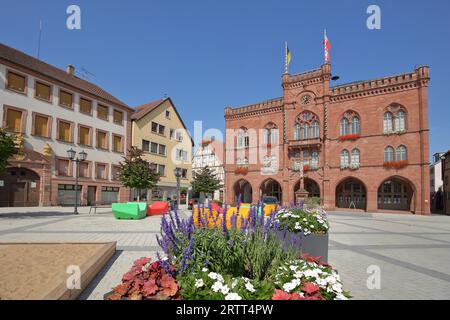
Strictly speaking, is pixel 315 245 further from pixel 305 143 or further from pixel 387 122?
pixel 387 122

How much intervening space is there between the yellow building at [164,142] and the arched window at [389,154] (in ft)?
77.9

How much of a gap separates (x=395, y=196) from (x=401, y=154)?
243 inches

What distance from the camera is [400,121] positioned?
27.0 meters

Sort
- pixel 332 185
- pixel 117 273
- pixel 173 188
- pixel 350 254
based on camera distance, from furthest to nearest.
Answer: pixel 173 188 → pixel 332 185 → pixel 350 254 → pixel 117 273

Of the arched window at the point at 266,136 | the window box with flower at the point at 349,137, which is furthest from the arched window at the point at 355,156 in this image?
the arched window at the point at 266,136

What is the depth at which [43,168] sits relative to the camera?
72.2 feet

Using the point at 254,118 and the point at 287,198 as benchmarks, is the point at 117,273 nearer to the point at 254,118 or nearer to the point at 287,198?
the point at 287,198

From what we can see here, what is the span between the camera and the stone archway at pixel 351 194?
3123cm

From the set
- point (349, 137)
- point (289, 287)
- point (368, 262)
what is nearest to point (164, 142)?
point (349, 137)

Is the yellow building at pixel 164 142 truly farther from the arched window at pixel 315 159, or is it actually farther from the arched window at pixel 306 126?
the arched window at pixel 315 159

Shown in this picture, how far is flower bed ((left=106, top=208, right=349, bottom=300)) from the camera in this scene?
8.09 feet

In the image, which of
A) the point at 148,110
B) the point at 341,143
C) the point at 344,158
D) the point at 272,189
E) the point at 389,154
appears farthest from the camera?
the point at 272,189
